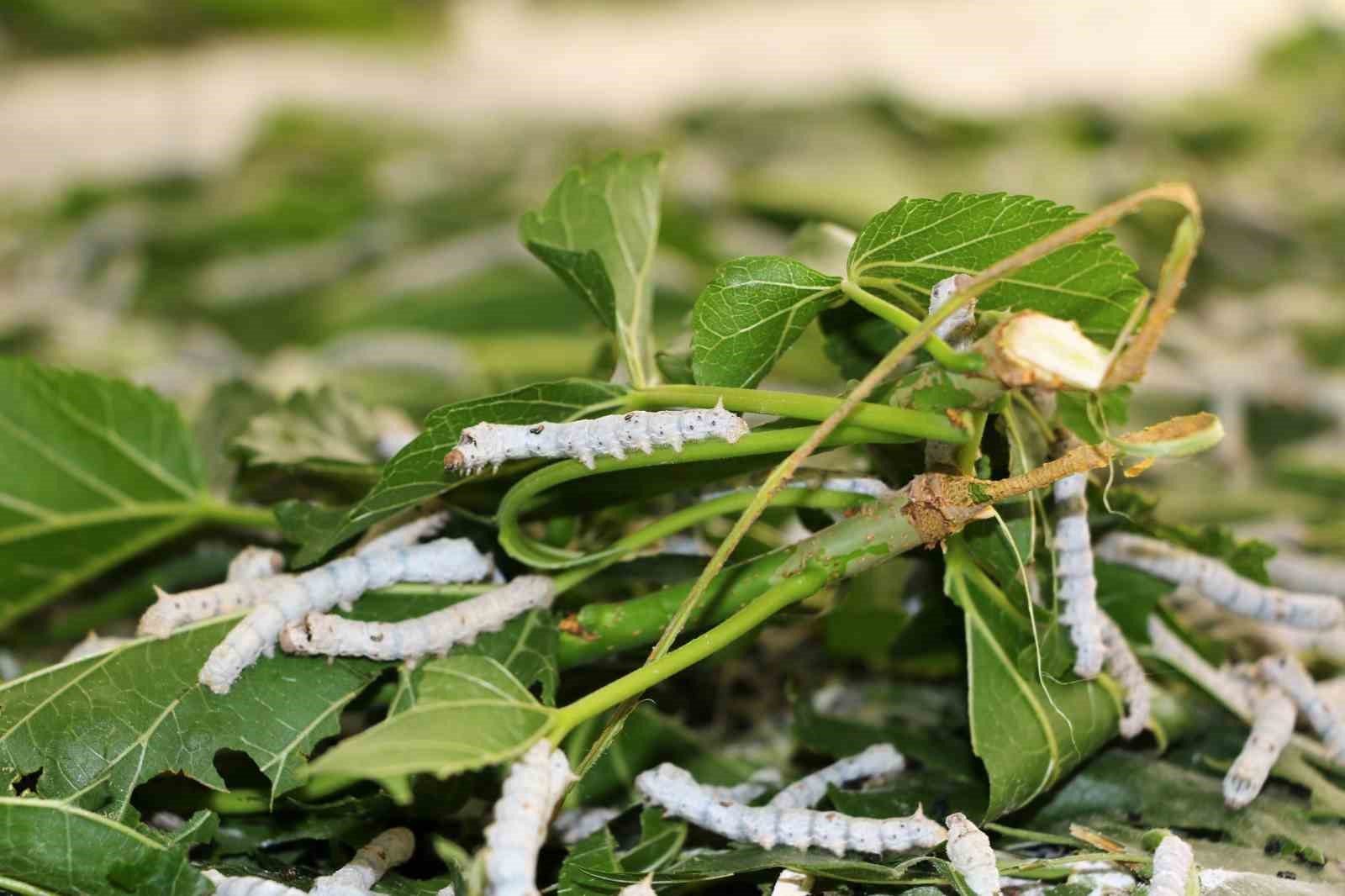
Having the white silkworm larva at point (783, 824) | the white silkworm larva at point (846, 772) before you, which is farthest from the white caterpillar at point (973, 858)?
the white silkworm larva at point (846, 772)

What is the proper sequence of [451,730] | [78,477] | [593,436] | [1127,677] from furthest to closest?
[78,477] → [1127,677] → [593,436] → [451,730]

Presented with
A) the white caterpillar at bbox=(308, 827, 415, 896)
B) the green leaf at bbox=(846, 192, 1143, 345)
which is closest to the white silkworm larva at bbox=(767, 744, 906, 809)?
the white caterpillar at bbox=(308, 827, 415, 896)

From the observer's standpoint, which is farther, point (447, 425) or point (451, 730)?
point (447, 425)

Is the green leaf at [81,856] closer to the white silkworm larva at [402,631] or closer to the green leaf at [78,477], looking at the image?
the white silkworm larva at [402,631]

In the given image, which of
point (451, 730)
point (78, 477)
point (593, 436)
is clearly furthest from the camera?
point (78, 477)

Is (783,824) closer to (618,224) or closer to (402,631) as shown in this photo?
(402,631)

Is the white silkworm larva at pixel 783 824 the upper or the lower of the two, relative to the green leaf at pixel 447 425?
lower

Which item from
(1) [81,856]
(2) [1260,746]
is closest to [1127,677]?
(2) [1260,746]
